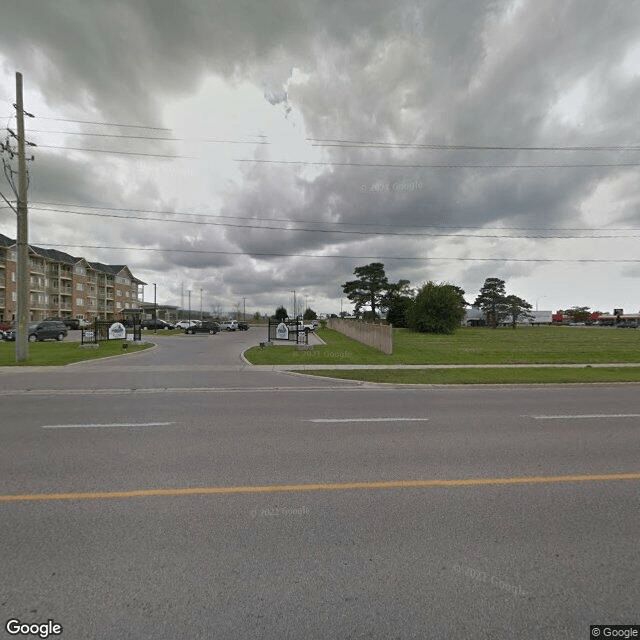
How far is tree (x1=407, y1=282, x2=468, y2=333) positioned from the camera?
144 ft

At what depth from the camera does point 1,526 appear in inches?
123

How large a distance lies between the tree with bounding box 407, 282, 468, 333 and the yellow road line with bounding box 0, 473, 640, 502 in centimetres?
4164

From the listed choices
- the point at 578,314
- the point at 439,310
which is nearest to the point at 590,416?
the point at 439,310

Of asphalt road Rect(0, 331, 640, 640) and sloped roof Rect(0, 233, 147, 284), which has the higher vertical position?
sloped roof Rect(0, 233, 147, 284)

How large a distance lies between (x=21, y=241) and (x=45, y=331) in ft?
56.6

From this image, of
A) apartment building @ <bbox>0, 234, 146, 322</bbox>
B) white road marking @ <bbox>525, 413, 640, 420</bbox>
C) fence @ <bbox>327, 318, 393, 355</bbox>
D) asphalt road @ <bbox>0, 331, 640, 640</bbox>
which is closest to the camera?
asphalt road @ <bbox>0, 331, 640, 640</bbox>

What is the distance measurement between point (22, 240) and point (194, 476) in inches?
663

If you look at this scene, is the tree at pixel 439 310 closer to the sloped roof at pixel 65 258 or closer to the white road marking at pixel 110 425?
the white road marking at pixel 110 425

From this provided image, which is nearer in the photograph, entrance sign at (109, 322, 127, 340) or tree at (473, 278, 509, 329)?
entrance sign at (109, 322, 127, 340)

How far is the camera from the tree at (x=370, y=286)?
68.9m

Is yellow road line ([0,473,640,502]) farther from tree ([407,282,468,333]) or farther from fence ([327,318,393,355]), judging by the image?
tree ([407,282,468,333])

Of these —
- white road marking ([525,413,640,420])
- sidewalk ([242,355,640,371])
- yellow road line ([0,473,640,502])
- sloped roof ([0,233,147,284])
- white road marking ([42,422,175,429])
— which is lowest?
sidewalk ([242,355,640,371])

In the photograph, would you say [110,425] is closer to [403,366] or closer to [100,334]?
[403,366]

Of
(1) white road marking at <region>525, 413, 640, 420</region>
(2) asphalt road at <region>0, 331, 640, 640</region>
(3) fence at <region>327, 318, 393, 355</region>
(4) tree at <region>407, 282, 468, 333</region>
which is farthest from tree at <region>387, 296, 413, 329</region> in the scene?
(2) asphalt road at <region>0, 331, 640, 640</region>
